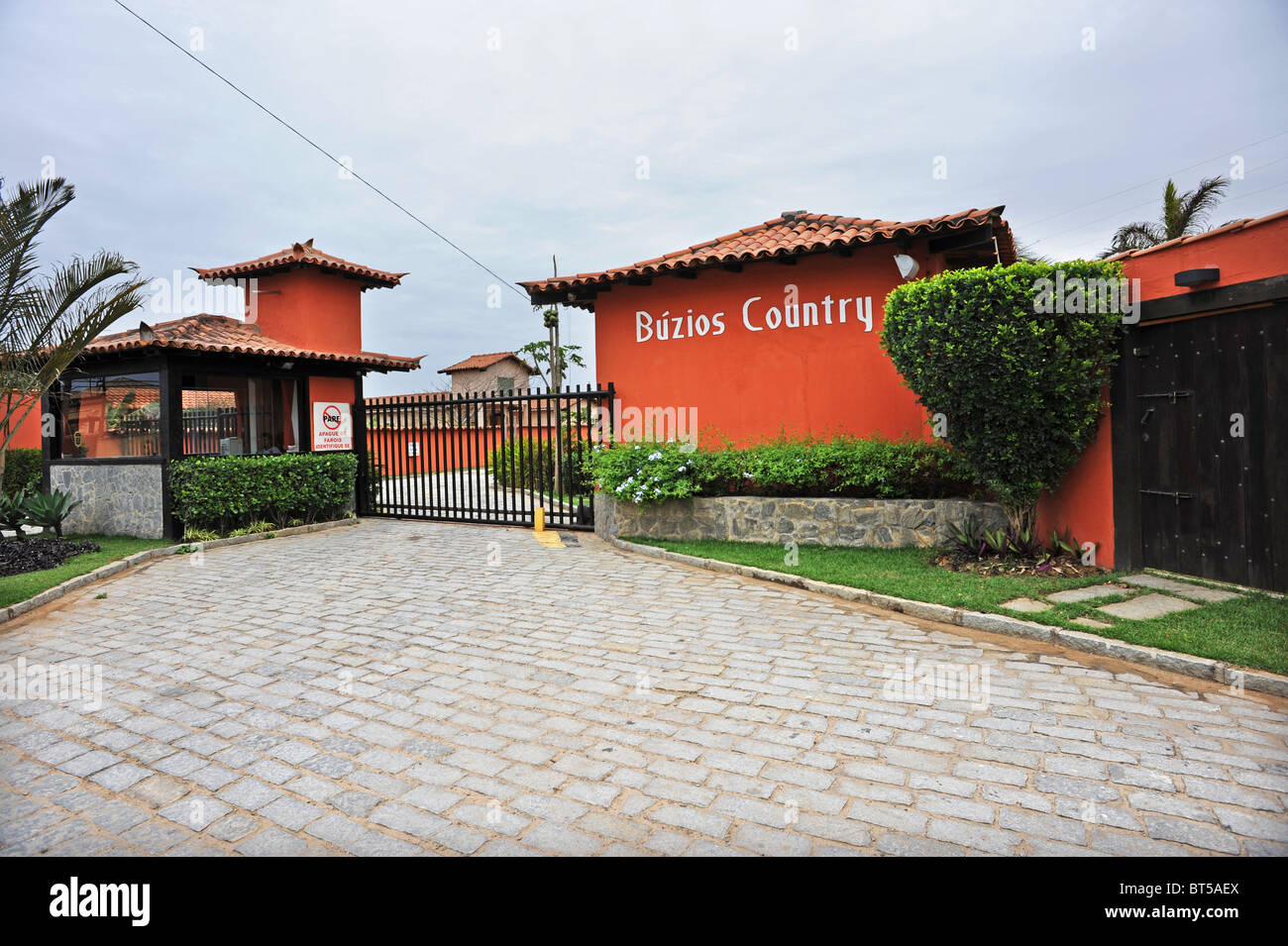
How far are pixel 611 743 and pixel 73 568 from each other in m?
8.20

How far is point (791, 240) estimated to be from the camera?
960 cm

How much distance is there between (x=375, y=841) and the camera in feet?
8.80

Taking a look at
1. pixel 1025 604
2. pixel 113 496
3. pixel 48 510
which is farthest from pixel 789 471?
pixel 48 510

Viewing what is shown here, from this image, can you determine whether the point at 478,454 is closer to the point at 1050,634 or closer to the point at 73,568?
the point at 73,568

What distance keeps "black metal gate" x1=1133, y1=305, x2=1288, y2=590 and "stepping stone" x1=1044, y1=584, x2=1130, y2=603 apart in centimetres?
74

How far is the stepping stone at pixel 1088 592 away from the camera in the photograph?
586 cm

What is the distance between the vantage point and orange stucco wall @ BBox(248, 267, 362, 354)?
51.0 ft

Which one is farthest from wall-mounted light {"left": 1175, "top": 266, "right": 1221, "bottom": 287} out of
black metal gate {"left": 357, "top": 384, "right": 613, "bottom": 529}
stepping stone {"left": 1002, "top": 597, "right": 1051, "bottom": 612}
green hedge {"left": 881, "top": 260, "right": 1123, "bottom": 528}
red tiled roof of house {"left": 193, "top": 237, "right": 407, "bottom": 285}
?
red tiled roof of house {"left": 193, "top": 237, "right": 407, "bottom": 285}

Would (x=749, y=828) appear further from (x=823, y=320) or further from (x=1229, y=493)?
(x=823, y=320)

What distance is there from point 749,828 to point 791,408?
7592 millimetres

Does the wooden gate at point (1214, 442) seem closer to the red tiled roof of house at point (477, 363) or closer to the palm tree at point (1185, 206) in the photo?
the palm tree at point (1185, 206)

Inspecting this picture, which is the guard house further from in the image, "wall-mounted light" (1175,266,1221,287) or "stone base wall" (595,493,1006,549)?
"wall-mounted light" (1175,266,1221,287)

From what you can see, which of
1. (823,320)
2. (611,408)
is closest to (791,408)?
(823,320)

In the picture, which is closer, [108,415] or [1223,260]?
[1223,260]
